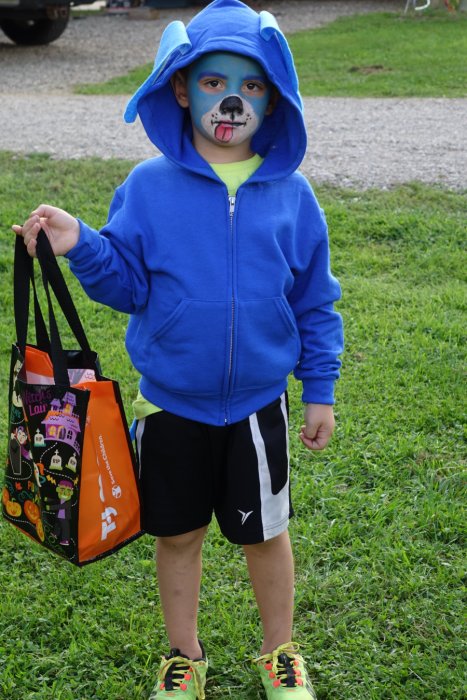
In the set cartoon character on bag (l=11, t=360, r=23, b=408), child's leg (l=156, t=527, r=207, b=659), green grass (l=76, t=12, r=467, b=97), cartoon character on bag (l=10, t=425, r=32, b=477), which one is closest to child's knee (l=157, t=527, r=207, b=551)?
child's leg (l=156, t=527, r=207, b=659)

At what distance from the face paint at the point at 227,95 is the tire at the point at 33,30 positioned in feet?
40.4

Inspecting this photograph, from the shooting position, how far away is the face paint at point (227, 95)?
196 cm

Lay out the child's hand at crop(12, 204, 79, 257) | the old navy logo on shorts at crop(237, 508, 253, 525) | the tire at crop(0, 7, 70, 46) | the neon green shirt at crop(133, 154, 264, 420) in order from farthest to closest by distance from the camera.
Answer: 1. the tire at crop(0, 7, 70, 46)
2. the old navy logo on shorts at crop(237, 508, 253, 525)
3. the neon green shirt at crop(133, 154, 264, 420)
4. the child's hand at crop(12, 204, 79, 257)

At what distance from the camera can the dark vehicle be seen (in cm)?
1220

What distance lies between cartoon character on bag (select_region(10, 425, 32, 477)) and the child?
0.26 metres

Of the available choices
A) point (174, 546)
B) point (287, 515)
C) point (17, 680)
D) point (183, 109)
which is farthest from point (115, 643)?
point (183, 109)

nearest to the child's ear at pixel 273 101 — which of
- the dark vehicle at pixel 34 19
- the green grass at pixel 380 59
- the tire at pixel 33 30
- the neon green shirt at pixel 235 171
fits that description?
the neon green shirt at pixel 235 171

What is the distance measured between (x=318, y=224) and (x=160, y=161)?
378mm

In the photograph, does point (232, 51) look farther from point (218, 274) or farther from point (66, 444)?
point (66, 444)

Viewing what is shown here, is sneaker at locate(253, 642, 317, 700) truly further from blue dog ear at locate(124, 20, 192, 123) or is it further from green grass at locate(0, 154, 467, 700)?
blue dog ear at locate(124, 20, 192, 123)

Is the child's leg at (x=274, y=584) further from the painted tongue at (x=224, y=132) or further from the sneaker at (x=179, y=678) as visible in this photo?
the painted tongue at (x=224, y=132)

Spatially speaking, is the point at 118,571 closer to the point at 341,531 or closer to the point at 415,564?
the point at 341,531

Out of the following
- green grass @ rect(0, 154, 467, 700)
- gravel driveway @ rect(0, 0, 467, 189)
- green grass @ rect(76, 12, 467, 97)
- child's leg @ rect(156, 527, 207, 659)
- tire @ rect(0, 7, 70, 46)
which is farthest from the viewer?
tire @ rect(0, 7, 70, 46)

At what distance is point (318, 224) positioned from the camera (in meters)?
2.08
